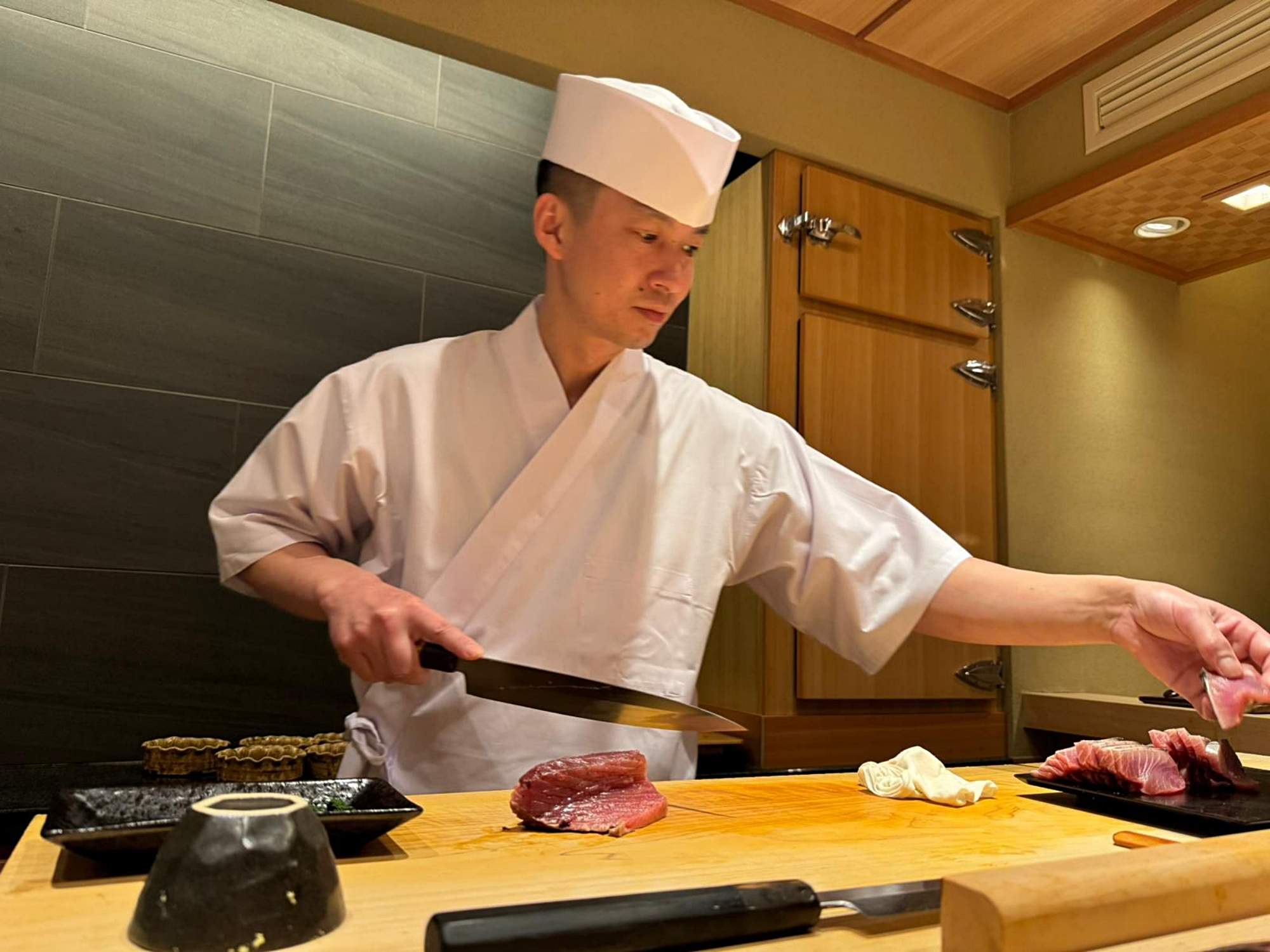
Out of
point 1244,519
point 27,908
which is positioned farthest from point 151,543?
point 1244,519

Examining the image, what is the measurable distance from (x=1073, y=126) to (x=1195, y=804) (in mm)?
2350

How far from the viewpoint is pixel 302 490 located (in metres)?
1.45

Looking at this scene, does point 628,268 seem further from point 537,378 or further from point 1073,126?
point 1073,126

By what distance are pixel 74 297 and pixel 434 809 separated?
192cm

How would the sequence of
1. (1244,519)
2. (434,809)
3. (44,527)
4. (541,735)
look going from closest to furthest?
1. (434,809)
2. (541,735)
3. (44,527)
4. (1244,519)

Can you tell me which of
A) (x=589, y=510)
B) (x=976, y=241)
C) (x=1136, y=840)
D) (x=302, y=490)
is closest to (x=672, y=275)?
(x=589, y=510)

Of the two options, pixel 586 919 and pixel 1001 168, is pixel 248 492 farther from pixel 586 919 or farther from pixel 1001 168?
pixel 1001 168

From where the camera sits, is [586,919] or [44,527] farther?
[44,527]

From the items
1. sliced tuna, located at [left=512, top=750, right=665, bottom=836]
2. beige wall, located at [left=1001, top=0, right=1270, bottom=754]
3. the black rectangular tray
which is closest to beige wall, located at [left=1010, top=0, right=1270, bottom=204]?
beige wall, located at [left=1001, top=0, right=1270, bottom=754]

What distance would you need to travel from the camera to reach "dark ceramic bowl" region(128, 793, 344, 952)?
0.57m

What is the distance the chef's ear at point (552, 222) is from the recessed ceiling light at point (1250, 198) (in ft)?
7.01

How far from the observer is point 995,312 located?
2996 millimetres

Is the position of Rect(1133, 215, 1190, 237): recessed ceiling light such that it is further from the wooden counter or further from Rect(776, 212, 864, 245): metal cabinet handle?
the wooden counter

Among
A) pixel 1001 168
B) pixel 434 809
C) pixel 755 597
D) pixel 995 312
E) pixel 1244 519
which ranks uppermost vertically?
pixel 1001 168
